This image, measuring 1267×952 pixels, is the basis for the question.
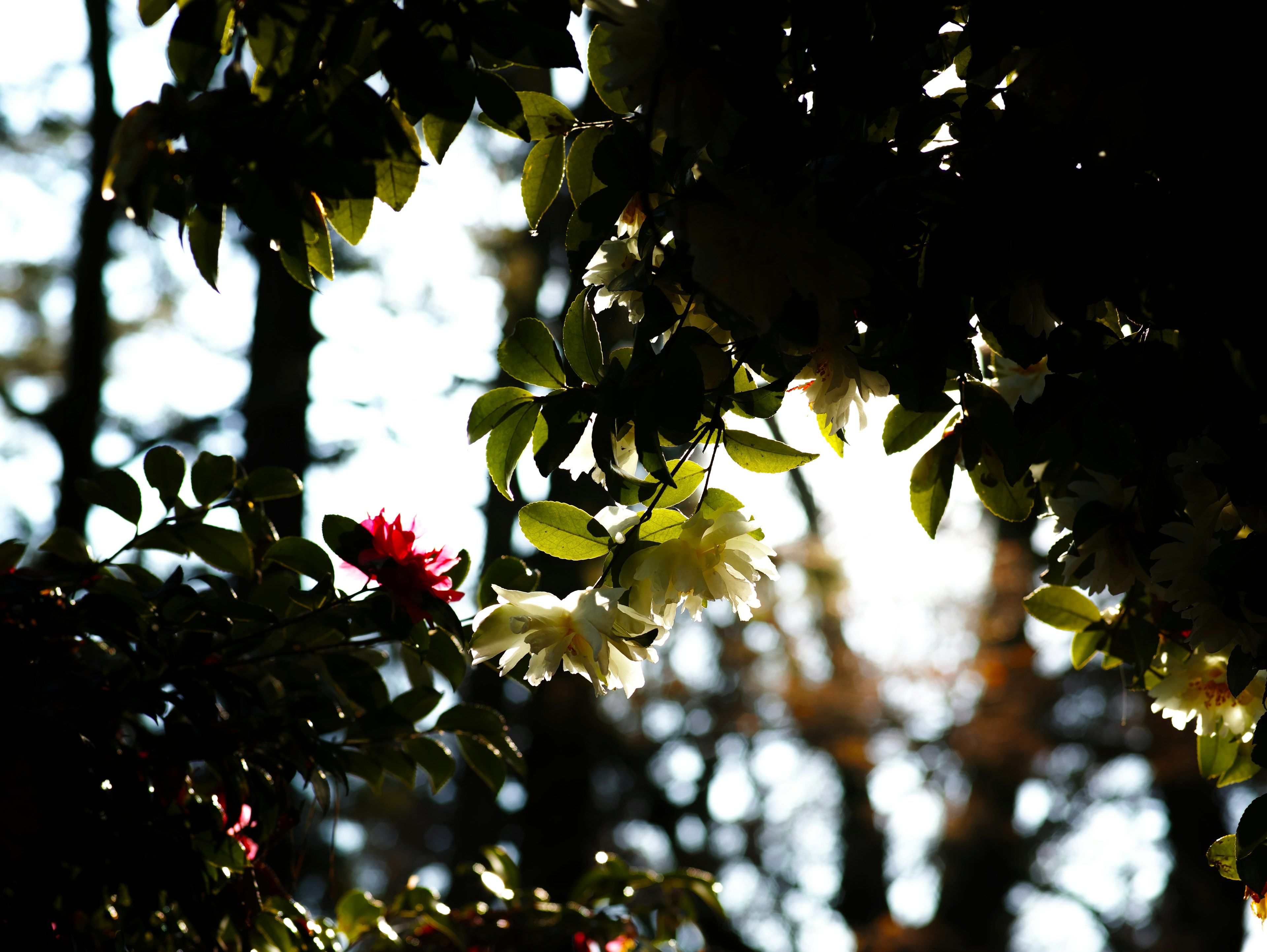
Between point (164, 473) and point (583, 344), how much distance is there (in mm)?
642

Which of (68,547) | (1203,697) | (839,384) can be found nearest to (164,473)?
(68,547)

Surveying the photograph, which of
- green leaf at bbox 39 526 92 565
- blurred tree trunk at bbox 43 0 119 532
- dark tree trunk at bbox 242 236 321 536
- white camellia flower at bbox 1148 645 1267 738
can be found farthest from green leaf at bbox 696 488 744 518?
blurred tree trunk at bbox 43 0 119 532

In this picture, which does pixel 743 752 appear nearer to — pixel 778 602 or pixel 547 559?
pixel 778 602

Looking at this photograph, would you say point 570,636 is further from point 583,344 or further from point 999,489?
A: point 999,489

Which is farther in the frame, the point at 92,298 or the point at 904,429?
the point at 92,298

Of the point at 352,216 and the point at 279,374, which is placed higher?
the point at 279,374

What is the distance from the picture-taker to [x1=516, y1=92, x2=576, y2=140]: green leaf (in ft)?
2.82

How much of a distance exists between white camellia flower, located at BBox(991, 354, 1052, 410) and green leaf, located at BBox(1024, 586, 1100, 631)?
0.83ft

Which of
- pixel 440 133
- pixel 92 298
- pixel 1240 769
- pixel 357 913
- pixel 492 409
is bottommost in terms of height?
pixel 357 913

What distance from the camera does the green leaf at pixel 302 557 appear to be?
1121 millimetres

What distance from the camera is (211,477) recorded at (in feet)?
3.84

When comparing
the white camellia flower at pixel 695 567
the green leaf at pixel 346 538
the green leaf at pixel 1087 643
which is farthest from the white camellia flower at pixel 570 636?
the green leaf at pixel 1087 643

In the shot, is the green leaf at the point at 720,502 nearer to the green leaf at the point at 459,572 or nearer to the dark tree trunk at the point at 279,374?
the green leaf at the point at 459,572

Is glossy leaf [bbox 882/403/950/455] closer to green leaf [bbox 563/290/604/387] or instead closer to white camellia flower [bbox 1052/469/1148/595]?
white camellia flower [bbox 1052/469/1148/595]
